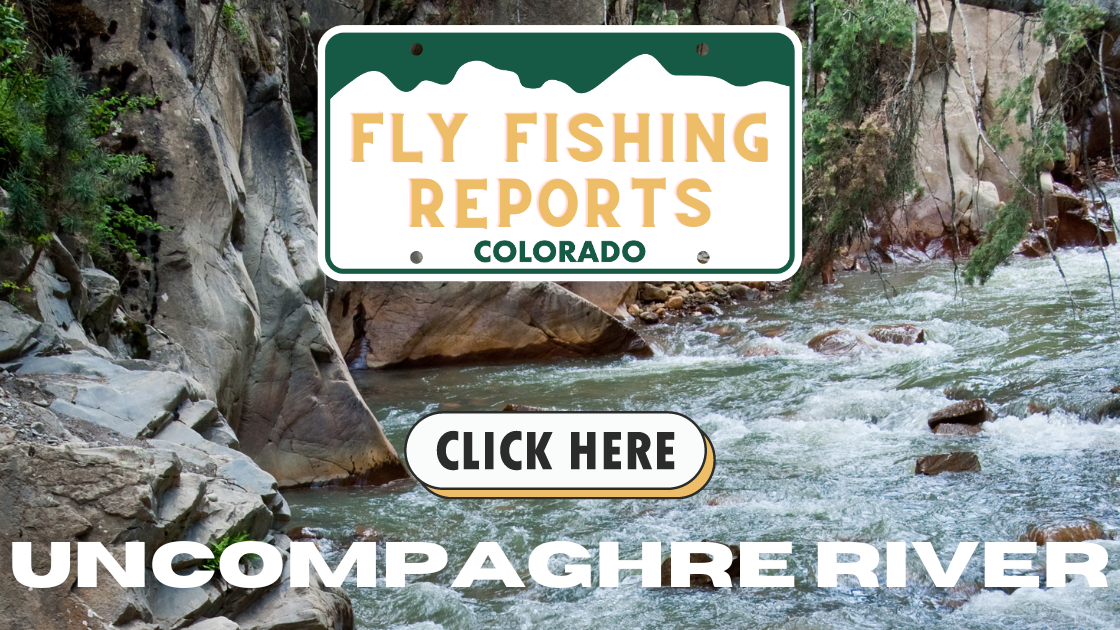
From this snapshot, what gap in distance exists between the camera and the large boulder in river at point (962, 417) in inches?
365

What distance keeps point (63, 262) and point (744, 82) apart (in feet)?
15.7

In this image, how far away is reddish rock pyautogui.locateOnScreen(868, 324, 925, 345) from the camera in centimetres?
1244

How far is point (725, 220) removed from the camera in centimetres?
171

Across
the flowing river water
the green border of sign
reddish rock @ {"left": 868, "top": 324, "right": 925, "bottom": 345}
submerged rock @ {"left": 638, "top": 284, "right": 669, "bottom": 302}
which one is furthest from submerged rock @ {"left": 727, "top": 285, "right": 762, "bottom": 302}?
the green border of sign

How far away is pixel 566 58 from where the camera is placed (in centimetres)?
172

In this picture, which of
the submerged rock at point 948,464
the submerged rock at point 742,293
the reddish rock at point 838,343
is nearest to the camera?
the submerged rock at point 948,464

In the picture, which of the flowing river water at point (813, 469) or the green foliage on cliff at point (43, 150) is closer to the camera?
the green foliage on cliff at point (43, 150)

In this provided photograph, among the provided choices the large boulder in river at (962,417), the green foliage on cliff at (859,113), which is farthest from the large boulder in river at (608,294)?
the green foliage on cliff at (859,113)

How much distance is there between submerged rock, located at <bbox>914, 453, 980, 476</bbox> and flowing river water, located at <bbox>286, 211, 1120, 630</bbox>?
0.14 m

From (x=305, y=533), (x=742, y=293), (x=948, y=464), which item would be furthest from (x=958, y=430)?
(x=742, y=293)

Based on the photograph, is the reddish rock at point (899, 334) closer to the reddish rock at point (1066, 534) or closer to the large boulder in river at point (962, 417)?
the large boulder in river at point (962, 417)

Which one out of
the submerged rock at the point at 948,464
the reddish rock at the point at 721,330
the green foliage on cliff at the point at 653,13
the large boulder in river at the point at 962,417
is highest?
the green foliage on cliff at the point at 653,13

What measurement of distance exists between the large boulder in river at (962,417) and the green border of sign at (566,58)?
27.4ft

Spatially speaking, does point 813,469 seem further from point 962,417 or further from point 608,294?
point 608,294
